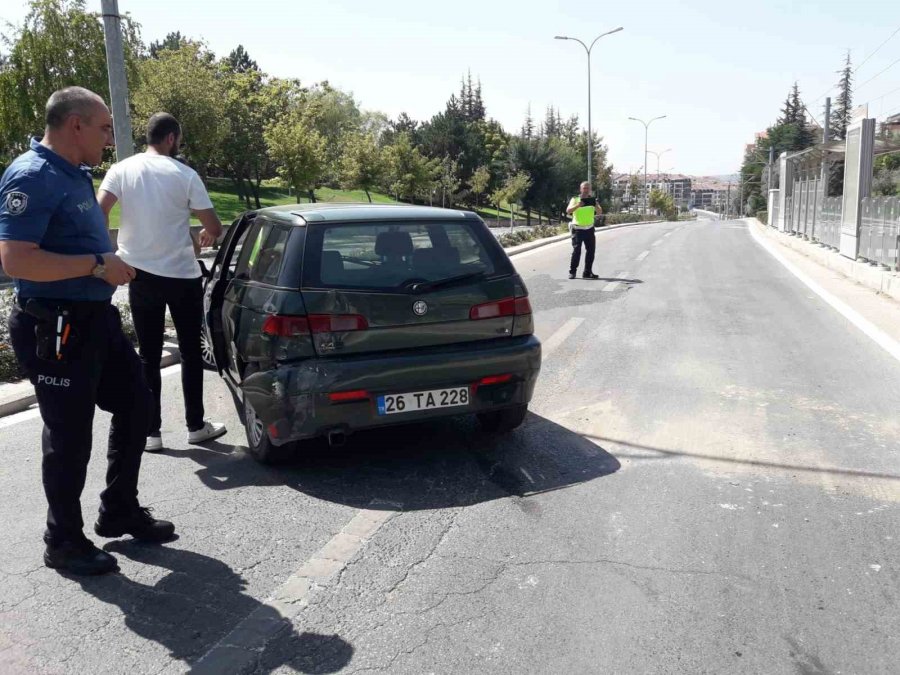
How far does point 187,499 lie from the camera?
4234mm

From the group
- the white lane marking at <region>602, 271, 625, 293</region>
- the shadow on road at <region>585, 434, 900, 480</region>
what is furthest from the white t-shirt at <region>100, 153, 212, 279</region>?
the white lane marking at <region>602, 271, 625, 293</region>

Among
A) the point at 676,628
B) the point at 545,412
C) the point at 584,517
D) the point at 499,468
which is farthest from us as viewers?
the point at 545,412

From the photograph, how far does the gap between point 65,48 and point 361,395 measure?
1292 inches

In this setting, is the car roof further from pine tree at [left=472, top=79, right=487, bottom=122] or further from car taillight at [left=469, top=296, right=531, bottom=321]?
pine tree at [left=472, top=79, right=487, bottom=122]

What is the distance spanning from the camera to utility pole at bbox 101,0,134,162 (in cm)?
816

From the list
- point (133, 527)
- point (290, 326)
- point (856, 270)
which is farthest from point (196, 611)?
point (856, 270)

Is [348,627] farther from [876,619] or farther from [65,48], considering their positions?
[65,48]

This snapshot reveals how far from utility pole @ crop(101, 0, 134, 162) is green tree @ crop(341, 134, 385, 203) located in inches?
1584

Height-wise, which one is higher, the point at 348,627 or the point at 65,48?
the point at 65,48

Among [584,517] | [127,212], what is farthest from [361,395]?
[127,212]

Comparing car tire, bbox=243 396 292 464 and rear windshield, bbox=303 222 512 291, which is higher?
rear windshield, bbox=303 222 512 291

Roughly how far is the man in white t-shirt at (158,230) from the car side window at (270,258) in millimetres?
281

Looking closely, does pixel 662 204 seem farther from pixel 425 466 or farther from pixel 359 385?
pixel 359 385

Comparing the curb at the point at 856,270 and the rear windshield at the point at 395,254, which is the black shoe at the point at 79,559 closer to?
the rear windshield at the point at 395,254
